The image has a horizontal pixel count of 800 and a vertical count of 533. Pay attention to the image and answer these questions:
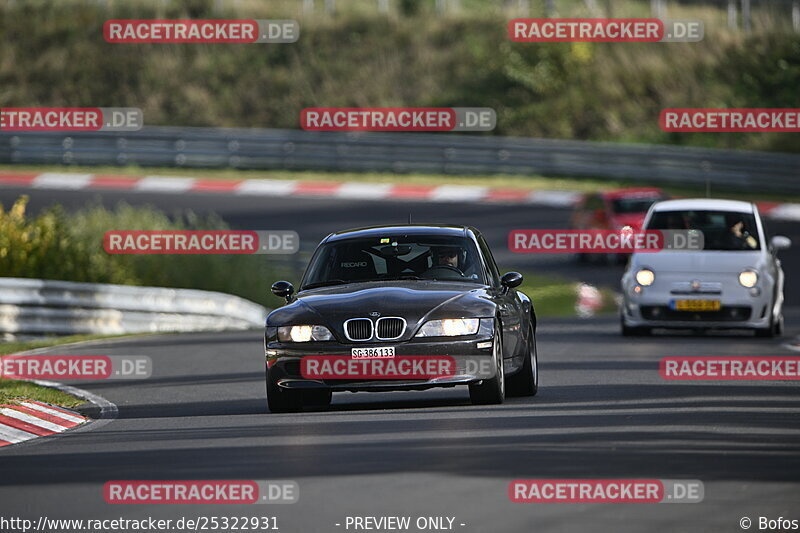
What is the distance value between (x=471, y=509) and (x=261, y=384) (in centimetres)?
860

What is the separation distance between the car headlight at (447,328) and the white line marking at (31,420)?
9.32 ft

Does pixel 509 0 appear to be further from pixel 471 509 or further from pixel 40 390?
pixel 471 509

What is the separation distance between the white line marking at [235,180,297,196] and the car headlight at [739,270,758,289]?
22794 millimetres

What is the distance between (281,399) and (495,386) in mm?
1658

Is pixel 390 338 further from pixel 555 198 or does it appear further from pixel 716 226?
pixel 555 198

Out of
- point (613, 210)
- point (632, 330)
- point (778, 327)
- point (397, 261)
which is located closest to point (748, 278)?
point (778, 327)

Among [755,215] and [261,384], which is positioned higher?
[755,215]

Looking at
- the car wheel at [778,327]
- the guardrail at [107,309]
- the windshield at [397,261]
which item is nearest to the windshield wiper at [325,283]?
the windshield at [397,261]

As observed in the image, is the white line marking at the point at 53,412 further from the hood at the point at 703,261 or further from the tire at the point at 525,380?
the hood at the point at 703,261

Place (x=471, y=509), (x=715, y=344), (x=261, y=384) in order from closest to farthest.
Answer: (x=471, y=509) < (x=261, y=384) < (x=715, y=344)

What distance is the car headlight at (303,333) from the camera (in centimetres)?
1354

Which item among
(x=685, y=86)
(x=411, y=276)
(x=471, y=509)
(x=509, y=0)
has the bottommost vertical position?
(x=471, y=509)

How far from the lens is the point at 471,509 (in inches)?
350

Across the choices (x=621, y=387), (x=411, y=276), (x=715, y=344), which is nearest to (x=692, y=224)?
(x=715, y=344)
